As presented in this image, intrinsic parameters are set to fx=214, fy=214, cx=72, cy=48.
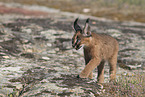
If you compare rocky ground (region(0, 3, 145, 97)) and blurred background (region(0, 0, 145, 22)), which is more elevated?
blurred background (region(0, 0, 145, 22))

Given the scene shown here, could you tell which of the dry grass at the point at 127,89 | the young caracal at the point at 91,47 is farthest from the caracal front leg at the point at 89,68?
the dry grass at the point at 127,89

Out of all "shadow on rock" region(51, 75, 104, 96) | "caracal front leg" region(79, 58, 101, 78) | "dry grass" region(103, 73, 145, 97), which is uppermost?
"caracal front leg" region(79, 58, 101, 78)

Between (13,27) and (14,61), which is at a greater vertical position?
(13,27)

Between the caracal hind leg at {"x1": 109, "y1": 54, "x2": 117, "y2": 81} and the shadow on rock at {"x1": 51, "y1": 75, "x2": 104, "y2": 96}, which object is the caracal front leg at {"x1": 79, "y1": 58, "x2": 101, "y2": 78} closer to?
the shadow on rock at {"x1": 51, "y1": 75, "x2": 104, "y2": 96}

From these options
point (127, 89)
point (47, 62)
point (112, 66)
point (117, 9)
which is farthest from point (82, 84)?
point (117, 9)

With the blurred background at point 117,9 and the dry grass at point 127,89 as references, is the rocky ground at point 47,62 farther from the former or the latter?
the blurred background at point 117,9

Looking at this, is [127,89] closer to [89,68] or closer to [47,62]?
[89,68]

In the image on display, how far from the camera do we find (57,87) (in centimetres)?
725

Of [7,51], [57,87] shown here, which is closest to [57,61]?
[7,51]

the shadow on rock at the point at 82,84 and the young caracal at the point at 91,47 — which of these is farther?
the young caracal at the point at 91,47

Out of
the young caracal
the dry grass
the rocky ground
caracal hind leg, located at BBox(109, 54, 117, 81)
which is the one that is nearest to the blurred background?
the rocky ground

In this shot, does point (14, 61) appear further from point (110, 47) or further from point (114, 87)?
point (114, 87)

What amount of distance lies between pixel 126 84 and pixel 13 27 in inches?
559

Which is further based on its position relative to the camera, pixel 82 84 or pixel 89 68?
pixel 89 68
